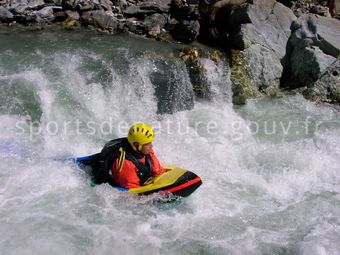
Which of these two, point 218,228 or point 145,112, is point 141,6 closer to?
point 145,112

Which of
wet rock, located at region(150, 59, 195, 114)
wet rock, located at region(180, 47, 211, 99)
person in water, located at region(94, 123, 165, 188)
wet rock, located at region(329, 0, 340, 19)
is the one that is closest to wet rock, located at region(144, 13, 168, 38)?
wet rock, located at region(180, 47, 211, 99)

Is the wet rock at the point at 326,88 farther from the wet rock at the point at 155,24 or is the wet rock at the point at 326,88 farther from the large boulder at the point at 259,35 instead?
the wet rock at the point at 155,24

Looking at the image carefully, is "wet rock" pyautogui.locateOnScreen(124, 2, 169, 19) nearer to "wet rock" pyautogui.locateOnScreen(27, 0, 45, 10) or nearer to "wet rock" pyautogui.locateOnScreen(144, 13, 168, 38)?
"wet rock" pyautogui.locateOnScreen(144, 13, 168, 38)

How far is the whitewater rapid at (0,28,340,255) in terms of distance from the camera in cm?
584

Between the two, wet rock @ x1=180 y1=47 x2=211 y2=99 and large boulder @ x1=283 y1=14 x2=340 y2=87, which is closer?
wet rock @ x1=180 y1=47 x2=211 y2=99

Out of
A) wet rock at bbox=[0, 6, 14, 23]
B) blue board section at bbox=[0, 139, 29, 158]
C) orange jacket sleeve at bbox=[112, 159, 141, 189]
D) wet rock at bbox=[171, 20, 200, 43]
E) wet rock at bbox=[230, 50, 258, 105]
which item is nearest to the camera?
orange jacket sleeve at bbox=[112, 159, 141, 189]

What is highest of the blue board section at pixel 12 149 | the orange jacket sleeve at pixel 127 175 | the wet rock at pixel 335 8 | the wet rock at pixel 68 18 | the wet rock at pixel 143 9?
the wet rock at pixel 335 8

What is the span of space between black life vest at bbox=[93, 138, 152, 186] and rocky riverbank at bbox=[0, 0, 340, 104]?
4.18m

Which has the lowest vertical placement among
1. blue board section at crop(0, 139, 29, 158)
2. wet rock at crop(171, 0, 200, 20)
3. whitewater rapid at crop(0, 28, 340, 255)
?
blue board section at crop(0, 139, 29, 158)

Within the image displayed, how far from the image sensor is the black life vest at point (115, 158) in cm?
597

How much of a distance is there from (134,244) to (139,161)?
43.3 inches

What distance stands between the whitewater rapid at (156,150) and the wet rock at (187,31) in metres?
0.69

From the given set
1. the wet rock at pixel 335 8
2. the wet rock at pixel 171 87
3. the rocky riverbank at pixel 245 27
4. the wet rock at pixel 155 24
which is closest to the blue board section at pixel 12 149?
the wet rock at pixel 171 87

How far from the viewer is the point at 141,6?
12.8 m
